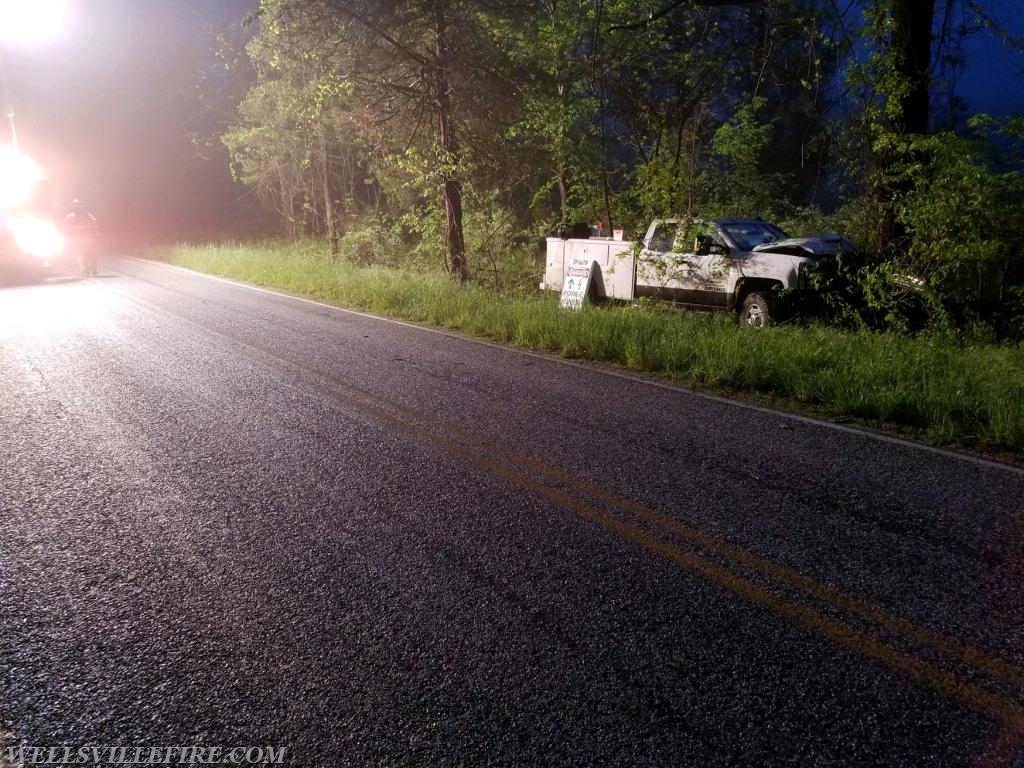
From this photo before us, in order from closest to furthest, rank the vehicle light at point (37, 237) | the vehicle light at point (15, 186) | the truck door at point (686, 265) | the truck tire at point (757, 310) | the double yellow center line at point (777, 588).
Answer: the double yellow center line at point (777, 588) → the truck tire at point (757, 310) → the truck door at point (686, 265) → the vehicle light at point (37, 237) → the vehicle light at point (15, 186)

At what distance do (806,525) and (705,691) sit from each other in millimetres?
1768

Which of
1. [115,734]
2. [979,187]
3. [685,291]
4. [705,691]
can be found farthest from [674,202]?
[115,734]

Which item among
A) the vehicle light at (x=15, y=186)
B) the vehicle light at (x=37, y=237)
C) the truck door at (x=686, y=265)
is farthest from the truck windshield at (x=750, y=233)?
the vehicle light at (x=15, y=186)

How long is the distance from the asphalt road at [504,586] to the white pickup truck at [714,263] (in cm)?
437

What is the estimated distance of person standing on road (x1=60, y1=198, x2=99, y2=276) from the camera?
2017cm

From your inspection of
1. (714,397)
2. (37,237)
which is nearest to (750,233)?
(714,397)

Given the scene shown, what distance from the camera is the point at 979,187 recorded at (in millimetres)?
8906

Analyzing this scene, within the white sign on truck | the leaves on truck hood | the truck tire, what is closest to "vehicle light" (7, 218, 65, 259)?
the white sign on truck

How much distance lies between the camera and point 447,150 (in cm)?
1703

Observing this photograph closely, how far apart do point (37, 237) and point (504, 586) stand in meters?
21.7

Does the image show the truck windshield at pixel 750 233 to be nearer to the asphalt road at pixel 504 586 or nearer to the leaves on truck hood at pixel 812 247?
the leaves on truck hood at pixel 812 247

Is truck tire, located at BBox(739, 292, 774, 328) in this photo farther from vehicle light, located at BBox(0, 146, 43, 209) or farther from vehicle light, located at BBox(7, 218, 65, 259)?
vehicle light, located at BBox(0, 146, 43, 209)

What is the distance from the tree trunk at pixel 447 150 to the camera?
16.4 m

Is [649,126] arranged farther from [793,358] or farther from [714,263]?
[793,358]
